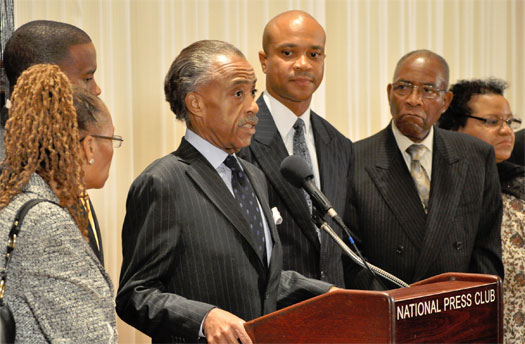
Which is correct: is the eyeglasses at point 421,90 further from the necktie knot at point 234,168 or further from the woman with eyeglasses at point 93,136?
the woman with eyeglasses at point 93,136

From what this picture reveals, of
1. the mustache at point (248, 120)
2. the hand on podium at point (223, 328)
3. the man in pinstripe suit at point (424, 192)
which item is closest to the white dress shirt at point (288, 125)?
the man in pinstripe suit at point (424, 192)

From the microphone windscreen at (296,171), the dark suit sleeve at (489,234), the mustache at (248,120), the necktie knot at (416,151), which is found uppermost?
the mustache at (248,120)

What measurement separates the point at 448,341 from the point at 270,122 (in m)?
1.27

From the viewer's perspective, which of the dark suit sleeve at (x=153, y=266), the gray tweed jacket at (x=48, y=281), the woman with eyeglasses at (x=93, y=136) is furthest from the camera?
the dark suit sleeve at (x=153, y=266)

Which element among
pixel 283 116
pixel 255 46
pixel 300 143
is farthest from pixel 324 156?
pixel 255 46

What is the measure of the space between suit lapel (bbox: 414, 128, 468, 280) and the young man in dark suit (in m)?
0.38

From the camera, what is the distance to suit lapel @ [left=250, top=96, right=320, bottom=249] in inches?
103

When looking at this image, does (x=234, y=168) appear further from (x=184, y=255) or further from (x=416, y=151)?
(x=416, y=151)

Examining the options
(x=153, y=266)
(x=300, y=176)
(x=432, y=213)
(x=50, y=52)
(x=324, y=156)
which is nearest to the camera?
(x=153, y=266)

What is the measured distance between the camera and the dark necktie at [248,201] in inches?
87.8

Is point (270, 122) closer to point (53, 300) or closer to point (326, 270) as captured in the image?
point (326, 270)

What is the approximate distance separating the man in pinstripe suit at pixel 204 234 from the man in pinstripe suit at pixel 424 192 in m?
0.76

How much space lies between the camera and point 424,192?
10.1 ft

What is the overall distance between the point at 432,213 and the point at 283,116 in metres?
0.73
